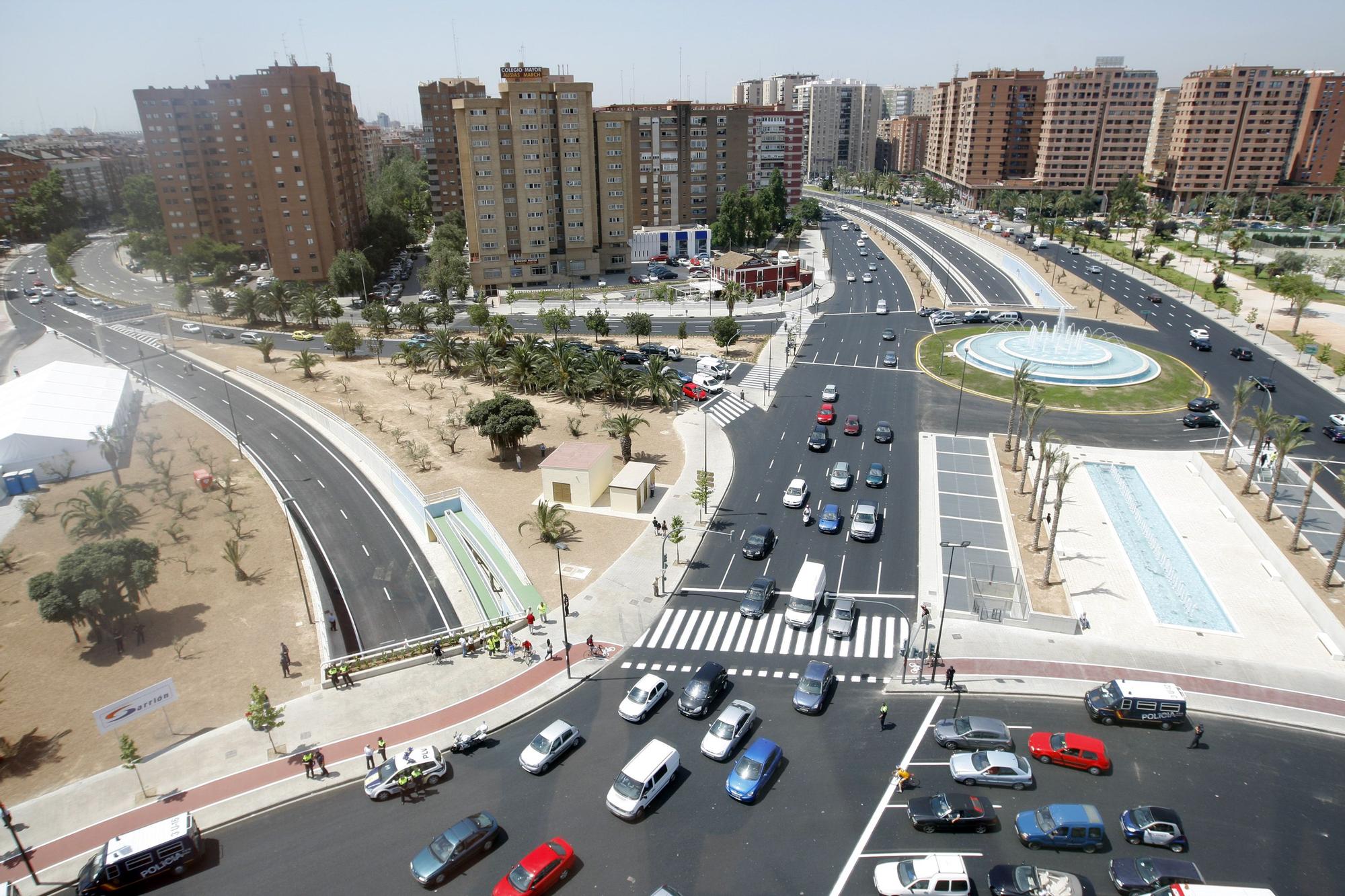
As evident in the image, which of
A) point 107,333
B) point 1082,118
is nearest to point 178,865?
point 107,333

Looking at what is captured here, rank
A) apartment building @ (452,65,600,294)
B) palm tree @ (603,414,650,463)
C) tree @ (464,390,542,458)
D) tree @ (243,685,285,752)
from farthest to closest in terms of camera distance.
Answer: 1. apartment building @ (452,65,600,294)
2. palm tree @ (603,414,650,463)
3. tree @ (464,390,542,458)
4. tree @ (243,685,285,752)

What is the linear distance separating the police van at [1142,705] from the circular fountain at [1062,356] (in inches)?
1796

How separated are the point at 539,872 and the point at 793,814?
9.64 meters

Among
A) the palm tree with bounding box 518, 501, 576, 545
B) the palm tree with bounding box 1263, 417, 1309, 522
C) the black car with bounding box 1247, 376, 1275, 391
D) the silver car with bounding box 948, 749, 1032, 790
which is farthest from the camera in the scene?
the black car with bounding box 1247, 376, 1275, 391

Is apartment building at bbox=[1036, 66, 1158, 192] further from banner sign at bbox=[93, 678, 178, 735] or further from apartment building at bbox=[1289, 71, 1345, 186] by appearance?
banner sign at bbox=[93, 678, 178, 735]

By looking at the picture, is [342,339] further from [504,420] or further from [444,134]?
[444,134]

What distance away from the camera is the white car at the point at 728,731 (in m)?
Result: 32.2

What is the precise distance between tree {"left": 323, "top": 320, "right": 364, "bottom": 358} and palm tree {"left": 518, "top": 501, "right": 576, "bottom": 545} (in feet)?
169

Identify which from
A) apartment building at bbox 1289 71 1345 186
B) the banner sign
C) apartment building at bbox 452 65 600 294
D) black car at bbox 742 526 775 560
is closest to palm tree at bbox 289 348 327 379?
apartment building at bbox 452 65 600 294

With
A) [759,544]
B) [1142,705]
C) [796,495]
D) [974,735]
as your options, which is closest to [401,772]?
[974,735]

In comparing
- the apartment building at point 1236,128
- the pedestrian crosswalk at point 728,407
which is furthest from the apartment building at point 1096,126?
the pedestrian crosswalk at point 728,407

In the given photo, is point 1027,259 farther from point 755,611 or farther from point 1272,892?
point 1272,892

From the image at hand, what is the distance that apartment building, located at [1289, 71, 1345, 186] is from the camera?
178750 millimetres

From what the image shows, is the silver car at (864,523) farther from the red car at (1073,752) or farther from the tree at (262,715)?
the tree at (262,715)
